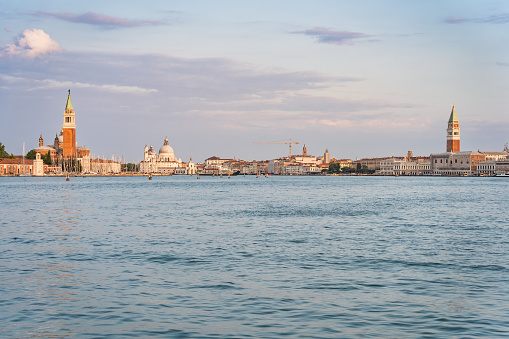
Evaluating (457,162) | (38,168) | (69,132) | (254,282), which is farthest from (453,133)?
(254,282)

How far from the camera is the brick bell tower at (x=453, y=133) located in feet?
634

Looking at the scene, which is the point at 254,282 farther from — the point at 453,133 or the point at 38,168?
the point at 453,133

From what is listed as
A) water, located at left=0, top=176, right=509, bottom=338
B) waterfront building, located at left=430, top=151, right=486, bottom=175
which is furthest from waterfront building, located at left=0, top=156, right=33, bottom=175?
water, located at left=0, top=176, right=509, bottom=338

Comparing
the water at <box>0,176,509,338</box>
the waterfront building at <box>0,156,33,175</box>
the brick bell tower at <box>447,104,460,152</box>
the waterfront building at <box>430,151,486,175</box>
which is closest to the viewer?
the water at <box>0,176,509,338</box>

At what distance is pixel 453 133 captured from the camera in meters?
193

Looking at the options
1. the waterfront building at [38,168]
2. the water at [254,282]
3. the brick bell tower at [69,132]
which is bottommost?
the water at [254,282]

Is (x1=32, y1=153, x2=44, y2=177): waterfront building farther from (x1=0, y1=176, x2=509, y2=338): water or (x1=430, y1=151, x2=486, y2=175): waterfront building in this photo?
(x1=0, y1=176, x2=509, y2=338): water

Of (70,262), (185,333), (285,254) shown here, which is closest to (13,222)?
(70,262)

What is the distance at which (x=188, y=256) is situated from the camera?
14.6m

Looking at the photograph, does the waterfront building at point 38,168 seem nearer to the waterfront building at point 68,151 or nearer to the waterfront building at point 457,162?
the waterfront building at point 68,151

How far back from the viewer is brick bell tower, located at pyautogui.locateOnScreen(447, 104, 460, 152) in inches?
7613

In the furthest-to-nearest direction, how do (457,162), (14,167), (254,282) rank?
(457,162)
(14,167)
(254,282)

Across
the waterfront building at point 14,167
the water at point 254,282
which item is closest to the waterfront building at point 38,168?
the waterfront building at point 14,167

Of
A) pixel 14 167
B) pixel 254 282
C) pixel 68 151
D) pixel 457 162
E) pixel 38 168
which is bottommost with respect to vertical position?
A: pixel 254 282
